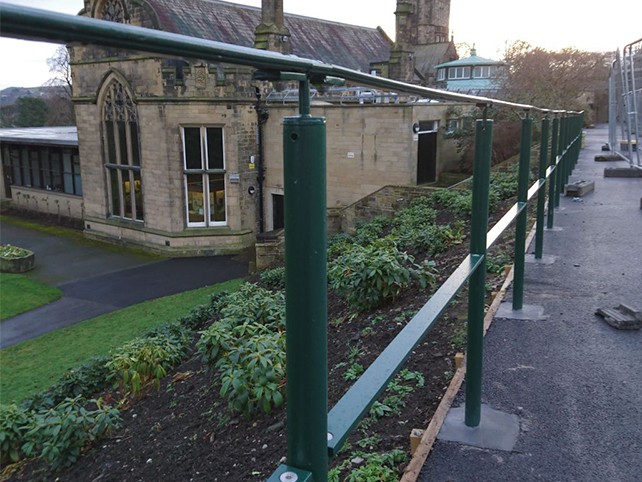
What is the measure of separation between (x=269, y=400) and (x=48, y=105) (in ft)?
152

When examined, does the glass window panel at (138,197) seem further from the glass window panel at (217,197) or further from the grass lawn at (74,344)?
the grass lawn at (74,344)

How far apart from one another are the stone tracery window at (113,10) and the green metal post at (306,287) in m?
21.8

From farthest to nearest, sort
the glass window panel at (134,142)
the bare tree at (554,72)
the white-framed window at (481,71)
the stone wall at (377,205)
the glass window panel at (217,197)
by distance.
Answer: the white-framed window at (481,71) → the bare tree at (554,72) → the glass window panel at (134,142) → the glass window panel at (217,197) → the stone wall at (377,205)

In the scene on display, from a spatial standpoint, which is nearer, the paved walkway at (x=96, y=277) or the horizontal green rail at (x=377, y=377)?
the horizontal green rail at (x=377, y=377)

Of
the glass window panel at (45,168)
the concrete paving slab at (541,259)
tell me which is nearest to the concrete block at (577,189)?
the concrete paving slab at (541,259)

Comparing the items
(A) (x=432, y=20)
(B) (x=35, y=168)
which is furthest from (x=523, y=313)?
(A) (x=432, y=20)

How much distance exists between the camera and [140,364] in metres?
6.63

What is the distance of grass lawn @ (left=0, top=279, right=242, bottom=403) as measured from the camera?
32.1 ft

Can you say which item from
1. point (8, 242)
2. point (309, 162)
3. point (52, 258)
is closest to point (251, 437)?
point (309, 162)

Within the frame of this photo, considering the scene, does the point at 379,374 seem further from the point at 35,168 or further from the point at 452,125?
the point at 35,168

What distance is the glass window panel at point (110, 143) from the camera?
21859 mm

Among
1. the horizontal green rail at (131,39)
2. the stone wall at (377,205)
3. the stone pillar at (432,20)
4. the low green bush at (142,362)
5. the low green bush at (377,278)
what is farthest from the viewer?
the stone pillar at (432,20)

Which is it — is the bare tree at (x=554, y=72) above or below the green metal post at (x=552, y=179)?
above

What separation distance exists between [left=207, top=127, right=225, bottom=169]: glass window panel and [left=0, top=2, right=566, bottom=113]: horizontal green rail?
19.4 meters
